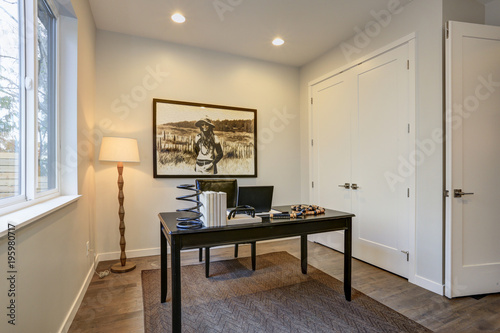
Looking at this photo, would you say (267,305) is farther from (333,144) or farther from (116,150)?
(333,144)

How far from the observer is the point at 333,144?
367 cm

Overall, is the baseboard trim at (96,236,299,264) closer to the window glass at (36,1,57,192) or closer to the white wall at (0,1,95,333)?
the white wall at (0,1,95,333)

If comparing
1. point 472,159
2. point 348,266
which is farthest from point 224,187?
point 472,159

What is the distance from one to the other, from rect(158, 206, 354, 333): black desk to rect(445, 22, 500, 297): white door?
102 cm

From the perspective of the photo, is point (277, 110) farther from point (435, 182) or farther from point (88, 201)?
point (88, 201)


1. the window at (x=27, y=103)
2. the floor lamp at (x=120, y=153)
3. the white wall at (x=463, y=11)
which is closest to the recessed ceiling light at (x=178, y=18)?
the window at (x=27, y=103)

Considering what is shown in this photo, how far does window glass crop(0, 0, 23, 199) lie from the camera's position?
1.27m

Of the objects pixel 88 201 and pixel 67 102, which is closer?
pixel 67 102

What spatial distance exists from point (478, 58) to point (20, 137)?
3671mm

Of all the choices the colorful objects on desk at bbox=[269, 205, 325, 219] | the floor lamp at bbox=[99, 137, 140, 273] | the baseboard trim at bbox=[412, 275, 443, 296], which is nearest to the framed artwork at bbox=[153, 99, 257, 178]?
the floor lamp at bbox=[99, 137, 140, 273]

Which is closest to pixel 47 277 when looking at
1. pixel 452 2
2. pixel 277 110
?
pixel 277 110

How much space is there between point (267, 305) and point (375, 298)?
99 cm

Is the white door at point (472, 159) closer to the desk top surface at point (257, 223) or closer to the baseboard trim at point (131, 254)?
the desk top surface at point (257, 223)

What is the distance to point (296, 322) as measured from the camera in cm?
191
